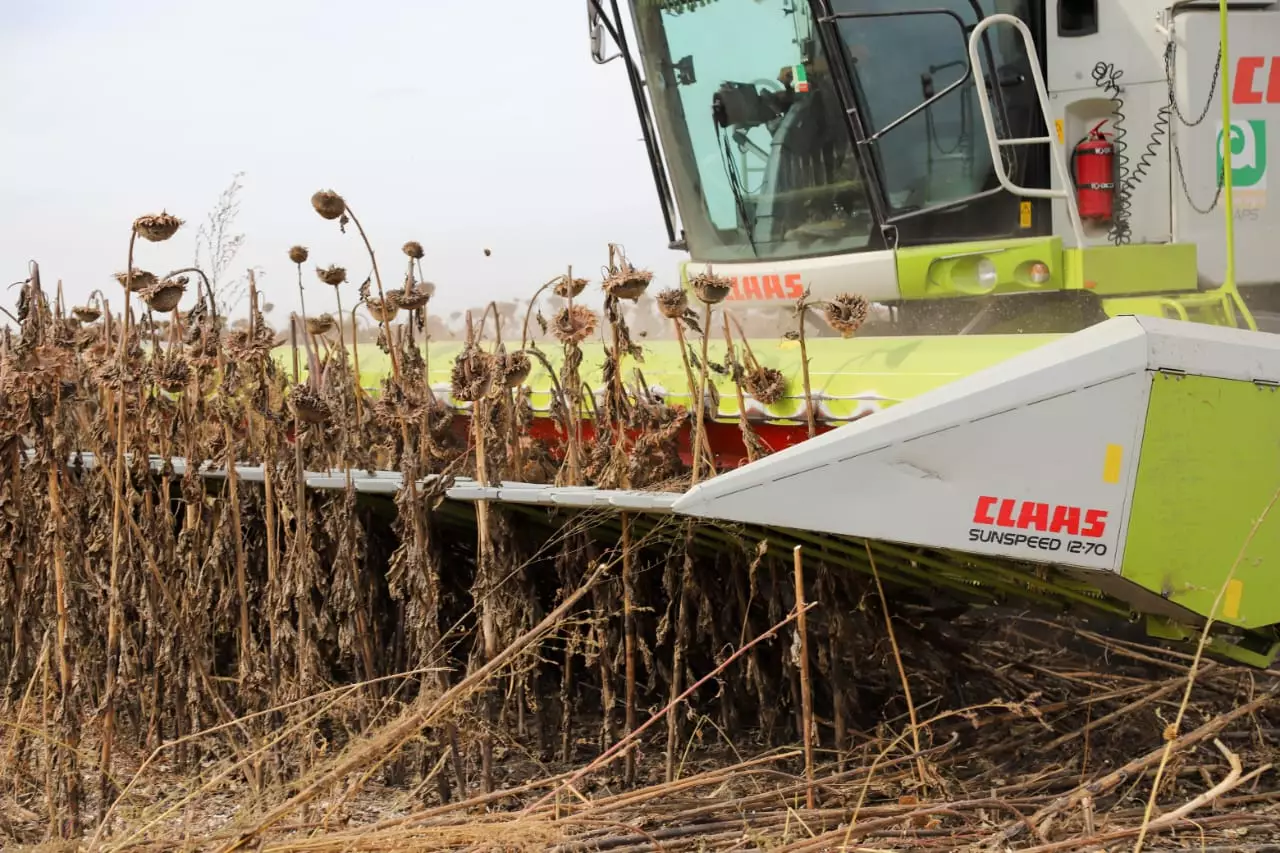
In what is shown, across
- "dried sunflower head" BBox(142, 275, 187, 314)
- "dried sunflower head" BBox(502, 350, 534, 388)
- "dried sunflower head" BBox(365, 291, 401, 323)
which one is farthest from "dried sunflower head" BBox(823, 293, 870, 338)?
"dried sunflower head" BBox(142, 275, 187, 314)

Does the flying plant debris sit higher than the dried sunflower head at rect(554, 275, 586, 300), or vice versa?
the dried sunflower head at rect(554, 275, 586, 300)

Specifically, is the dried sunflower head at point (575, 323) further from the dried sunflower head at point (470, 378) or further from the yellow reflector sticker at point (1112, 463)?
the yellow reflector sticker at point (1112, 463)

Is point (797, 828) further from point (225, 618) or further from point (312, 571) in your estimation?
point (225, 618)

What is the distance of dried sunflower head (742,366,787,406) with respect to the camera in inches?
102

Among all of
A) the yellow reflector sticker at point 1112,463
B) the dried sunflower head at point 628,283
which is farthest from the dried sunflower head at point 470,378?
the yellow reflector sticker at point 1112,463

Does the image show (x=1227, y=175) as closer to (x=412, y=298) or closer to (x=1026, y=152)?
(x=1026, y=152)

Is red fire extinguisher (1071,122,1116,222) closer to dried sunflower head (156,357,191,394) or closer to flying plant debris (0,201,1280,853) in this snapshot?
flying plant debris (0,201,1280,853)

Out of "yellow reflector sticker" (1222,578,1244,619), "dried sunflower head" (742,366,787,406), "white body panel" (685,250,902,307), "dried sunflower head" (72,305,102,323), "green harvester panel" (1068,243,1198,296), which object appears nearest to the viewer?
"yellow reflector sticker" (1222,578,1244,619)

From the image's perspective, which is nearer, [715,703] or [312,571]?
[312,571]

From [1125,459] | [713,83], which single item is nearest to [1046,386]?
[1125,459]

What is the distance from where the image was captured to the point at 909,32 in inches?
137

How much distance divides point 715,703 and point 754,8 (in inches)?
74.7

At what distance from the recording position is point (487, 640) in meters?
2.39

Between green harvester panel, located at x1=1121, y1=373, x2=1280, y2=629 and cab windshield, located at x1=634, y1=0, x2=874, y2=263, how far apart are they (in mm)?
1685
